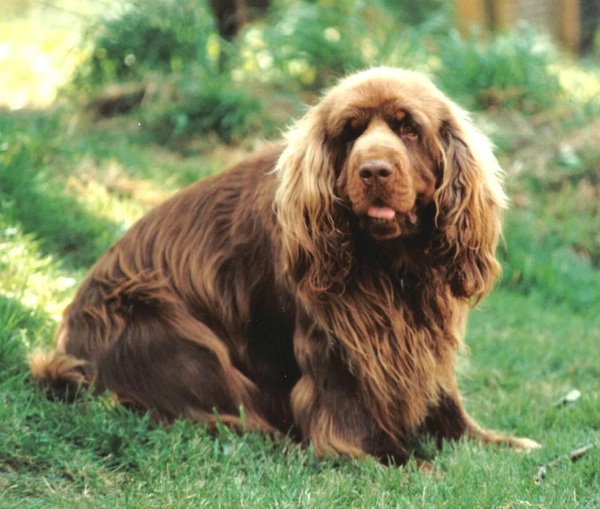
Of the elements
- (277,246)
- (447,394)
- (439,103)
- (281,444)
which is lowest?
(281,444)

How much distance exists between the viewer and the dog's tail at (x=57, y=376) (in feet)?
13.9

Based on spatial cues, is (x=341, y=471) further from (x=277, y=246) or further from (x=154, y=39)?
(x=154, y=39)

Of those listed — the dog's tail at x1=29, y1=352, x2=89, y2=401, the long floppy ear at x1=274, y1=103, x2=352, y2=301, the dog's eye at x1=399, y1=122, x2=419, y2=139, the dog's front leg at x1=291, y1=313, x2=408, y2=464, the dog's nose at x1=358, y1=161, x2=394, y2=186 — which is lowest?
the dog's tail at x1=29, y1=352, x2=89, y2=401

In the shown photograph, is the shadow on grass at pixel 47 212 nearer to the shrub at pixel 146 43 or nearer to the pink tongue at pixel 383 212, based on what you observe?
the pink tongue at pixel 383 212

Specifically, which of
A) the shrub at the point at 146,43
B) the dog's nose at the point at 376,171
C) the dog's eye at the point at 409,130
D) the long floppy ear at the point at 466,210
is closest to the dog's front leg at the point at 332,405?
the long floppy ear at the point at 466,210

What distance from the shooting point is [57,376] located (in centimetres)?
421

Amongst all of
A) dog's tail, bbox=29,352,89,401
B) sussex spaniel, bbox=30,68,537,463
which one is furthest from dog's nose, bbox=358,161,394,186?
dog's tail, bbox=29,352,89,401

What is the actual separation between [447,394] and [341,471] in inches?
26.8

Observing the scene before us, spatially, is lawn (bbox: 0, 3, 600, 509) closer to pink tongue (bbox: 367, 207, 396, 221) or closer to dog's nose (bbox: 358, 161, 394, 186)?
pink tongue (bbox: 367, 207, 396, 221)

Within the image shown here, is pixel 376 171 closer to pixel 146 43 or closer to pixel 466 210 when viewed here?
pixel 466 210

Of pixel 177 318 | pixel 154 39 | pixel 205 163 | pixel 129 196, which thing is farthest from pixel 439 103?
pixel 154 39

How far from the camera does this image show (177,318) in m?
4.31

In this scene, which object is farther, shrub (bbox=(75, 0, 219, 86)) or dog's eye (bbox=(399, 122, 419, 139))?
shrub (bbox=(75, 0, 219, 86))

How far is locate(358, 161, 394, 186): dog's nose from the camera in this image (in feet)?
11.8
